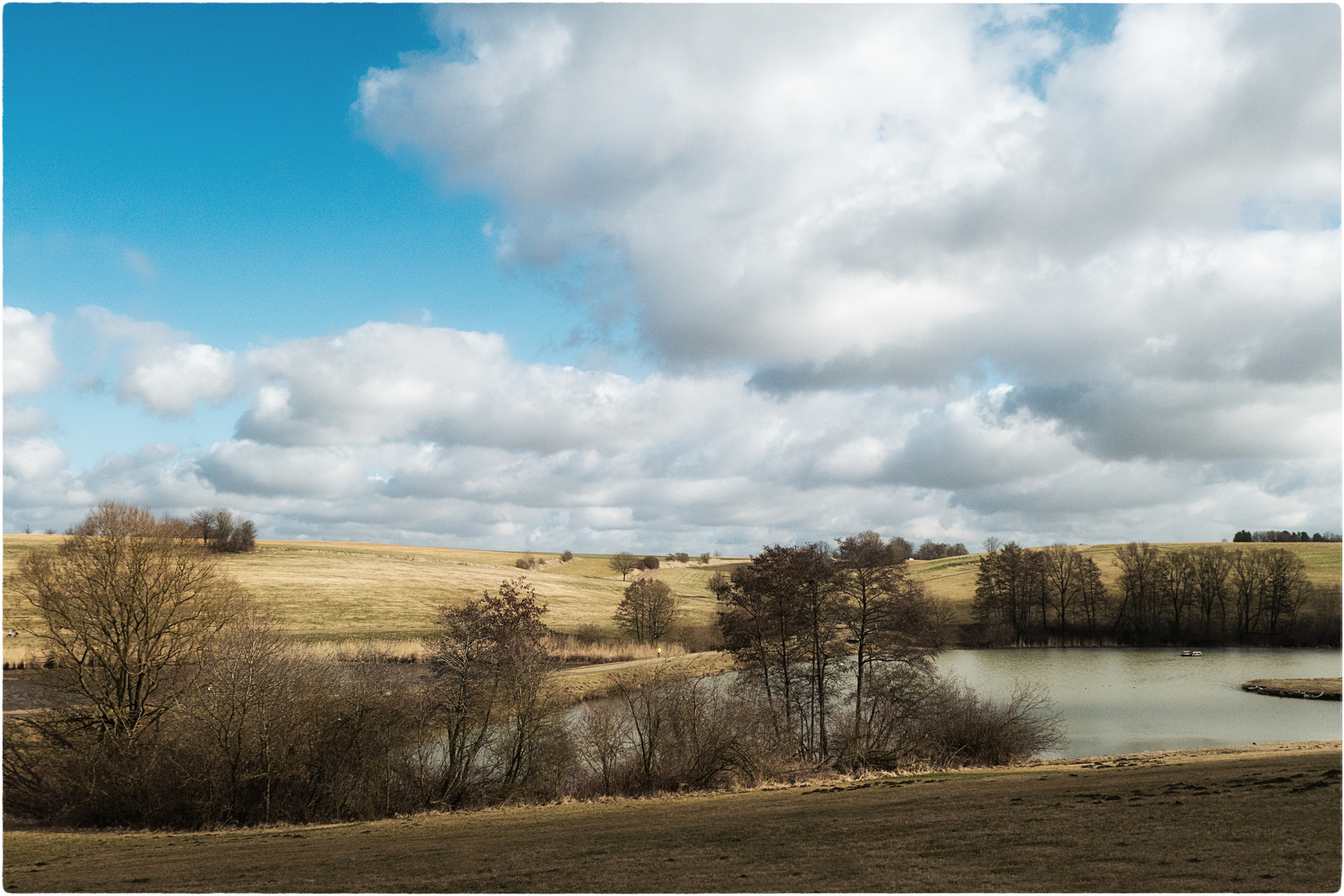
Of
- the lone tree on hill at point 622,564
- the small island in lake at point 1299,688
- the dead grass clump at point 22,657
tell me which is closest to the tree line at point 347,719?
the dead grass clump at point 22,657

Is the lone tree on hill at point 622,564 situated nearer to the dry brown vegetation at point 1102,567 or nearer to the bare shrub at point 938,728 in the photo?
the dry brown vegetation at point 1102,567

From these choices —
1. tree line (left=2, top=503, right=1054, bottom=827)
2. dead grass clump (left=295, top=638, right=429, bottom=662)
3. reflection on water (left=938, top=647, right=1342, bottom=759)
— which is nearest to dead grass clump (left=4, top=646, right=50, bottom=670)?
dead grass clump (left=295, top=638, right=429, bottom=662)

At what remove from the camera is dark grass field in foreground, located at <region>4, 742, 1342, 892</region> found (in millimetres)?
11281

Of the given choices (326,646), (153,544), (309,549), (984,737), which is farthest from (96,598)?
(309,549)

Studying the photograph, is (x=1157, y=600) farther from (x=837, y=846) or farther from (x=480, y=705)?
(x=837, y=846)

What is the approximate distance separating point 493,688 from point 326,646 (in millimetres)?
33042

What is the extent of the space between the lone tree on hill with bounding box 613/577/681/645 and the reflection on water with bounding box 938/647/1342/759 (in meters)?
26.7

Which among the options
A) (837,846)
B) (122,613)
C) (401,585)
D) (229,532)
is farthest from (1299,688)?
(229,532)

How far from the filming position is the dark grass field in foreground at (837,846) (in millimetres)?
11281

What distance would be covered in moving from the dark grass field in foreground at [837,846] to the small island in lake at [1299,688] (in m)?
41.3

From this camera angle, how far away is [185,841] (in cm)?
2016

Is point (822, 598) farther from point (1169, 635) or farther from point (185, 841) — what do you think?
point (1169, 635)

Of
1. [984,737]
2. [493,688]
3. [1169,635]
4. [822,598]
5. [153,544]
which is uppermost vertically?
[153,544]

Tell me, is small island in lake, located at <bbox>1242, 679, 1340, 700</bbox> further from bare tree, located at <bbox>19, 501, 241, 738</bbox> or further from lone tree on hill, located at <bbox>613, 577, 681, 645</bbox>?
bare tree, located at <bbox>19, 501, 241, 738</bbox>
